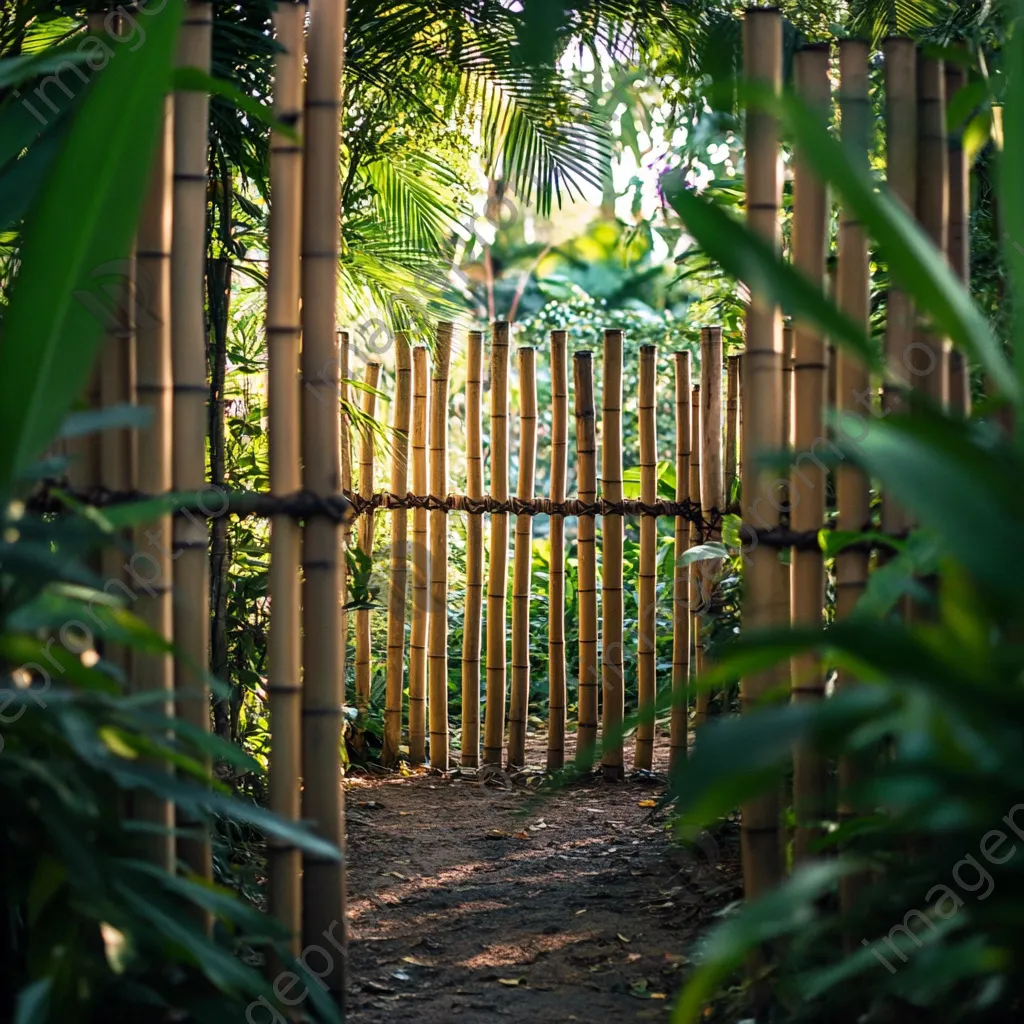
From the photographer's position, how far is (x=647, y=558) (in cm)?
383

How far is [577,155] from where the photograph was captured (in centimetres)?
316

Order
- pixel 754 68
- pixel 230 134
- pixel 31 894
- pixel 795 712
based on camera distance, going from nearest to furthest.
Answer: pixel 795 712 < pixel 31 894 < pixel 754 68 < pixel 230 134

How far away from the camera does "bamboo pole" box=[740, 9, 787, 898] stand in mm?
1736

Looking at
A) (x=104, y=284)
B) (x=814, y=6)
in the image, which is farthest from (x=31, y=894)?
(x=814, y=6)

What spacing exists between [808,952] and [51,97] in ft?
5.35

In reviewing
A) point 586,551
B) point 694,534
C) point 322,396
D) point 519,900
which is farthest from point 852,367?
point 586,551

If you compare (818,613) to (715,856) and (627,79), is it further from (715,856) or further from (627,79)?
(627,79)

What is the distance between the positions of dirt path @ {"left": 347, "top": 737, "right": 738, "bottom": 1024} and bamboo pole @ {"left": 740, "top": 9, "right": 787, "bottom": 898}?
371 millimetres

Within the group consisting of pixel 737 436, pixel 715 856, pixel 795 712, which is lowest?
pixel 715 856

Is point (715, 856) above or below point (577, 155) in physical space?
below

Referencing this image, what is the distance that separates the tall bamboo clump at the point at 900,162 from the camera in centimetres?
170

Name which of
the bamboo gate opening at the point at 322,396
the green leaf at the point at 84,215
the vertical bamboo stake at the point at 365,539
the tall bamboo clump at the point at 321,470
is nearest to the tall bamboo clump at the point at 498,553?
the vertical bamboo stake at the point at 365,539

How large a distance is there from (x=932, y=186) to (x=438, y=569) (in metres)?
2.39

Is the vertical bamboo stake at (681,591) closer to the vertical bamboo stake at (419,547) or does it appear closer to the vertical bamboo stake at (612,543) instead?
the vertical bamboo stake at (612,543)
